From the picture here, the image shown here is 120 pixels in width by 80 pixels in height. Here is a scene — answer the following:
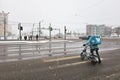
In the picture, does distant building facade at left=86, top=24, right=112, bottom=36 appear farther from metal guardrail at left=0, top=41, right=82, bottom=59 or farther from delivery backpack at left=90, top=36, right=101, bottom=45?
delivery backpack at left=90, top=36, right=101, bottom=45

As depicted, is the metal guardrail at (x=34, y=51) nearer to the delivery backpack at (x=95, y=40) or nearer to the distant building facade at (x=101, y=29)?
the delivery backpack at (x=95, y=40)

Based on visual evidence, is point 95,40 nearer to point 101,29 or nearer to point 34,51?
point 34,51

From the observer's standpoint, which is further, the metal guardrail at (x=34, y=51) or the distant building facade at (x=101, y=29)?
the distant building facade at (x=101, y=29)

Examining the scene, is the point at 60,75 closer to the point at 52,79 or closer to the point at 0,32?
the point at 52,79

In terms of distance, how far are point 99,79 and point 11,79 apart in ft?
10.7

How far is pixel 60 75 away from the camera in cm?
898

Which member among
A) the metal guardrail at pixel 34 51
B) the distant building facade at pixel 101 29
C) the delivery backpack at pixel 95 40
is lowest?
the metal guardrail at pixel 34 51

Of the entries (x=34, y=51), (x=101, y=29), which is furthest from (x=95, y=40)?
(x=101, y=29)

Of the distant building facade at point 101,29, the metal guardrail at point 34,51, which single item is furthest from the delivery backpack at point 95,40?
the distant building facade at point 101,29

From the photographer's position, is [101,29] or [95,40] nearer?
[95,40]

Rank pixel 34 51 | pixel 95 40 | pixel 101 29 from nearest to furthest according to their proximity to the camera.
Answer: pixel 95 40
pixel 34 51
pixel 101 29

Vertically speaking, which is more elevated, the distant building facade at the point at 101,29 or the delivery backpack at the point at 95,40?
the distant building facade at the point at 101,29

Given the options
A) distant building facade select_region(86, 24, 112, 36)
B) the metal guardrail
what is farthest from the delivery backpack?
distant building facade select_region(86, 24, 112, 36)

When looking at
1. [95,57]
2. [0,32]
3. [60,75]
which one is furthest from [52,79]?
[0,32]
